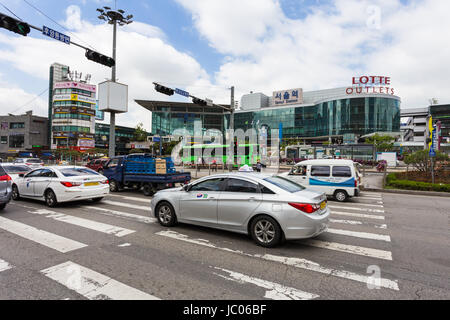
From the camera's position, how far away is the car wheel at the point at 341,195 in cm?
1070

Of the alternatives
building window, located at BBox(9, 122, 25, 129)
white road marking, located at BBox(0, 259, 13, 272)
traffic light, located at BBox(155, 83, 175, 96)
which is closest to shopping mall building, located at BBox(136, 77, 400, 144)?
building window, located at BBox(9, 122, 25, 129)

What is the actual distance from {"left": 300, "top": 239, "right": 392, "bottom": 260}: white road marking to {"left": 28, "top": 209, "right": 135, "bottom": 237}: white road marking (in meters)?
4.19

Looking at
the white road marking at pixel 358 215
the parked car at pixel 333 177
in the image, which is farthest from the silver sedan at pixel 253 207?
the parked car at pixel 333 177

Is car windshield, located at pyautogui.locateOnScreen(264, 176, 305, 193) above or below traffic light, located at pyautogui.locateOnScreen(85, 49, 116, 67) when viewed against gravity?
below

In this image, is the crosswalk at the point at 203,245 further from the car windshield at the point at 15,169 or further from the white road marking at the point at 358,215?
the car windshield at the point at 15,169

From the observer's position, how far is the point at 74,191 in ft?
27.6

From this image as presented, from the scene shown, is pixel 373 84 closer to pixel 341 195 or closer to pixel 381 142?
pixel 381 142

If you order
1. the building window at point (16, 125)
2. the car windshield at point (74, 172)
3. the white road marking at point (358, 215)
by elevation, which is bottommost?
the white road marking at point (358, 215)

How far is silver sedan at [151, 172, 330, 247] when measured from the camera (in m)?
4.71

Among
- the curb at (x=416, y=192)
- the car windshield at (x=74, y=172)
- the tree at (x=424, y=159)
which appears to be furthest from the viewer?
the tree at (x=424, y=159)

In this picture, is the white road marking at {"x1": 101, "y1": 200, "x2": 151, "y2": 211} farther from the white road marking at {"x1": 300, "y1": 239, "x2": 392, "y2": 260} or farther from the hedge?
the hedge

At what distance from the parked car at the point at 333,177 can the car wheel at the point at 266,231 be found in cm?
586
